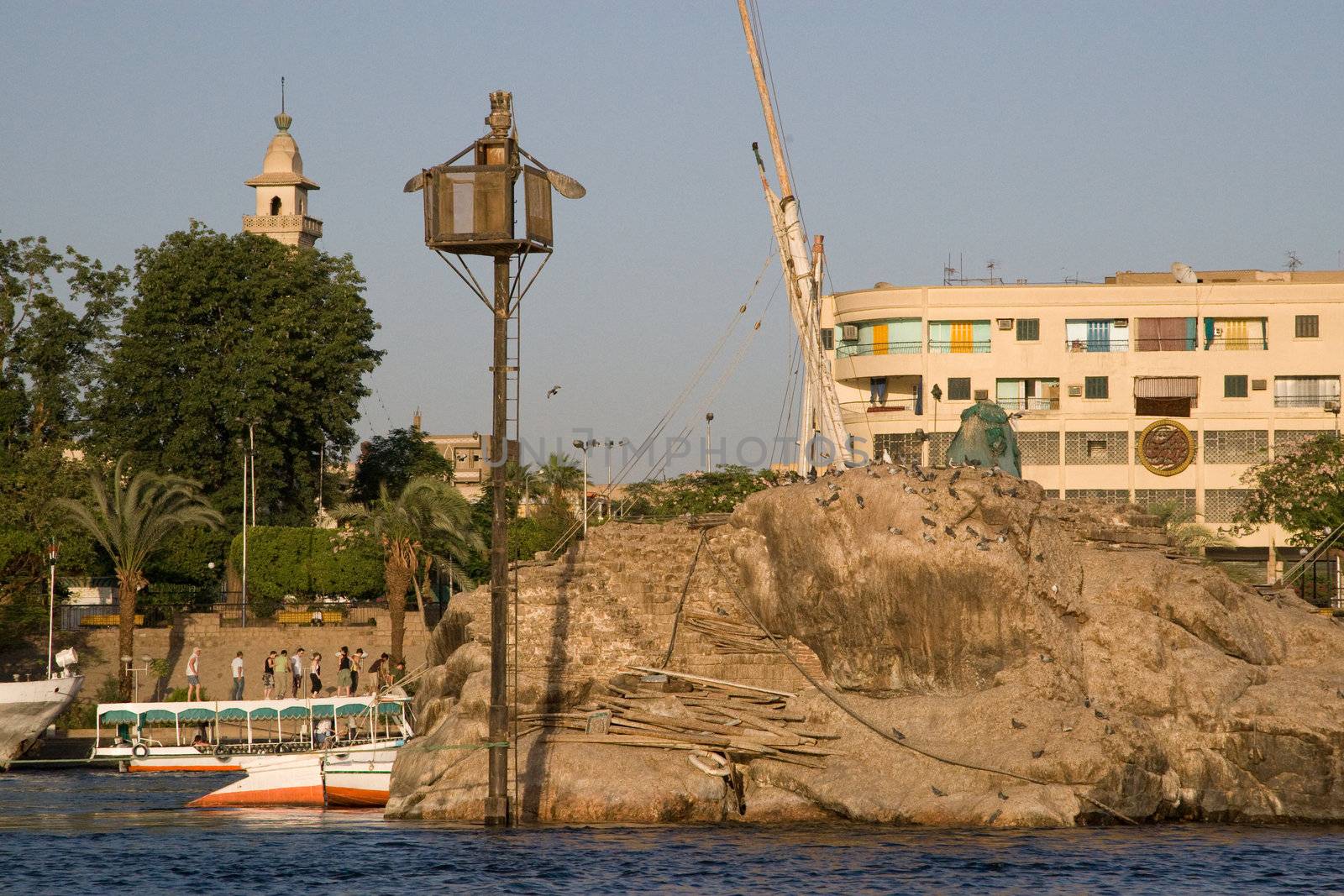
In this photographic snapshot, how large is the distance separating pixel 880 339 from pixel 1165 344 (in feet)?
32.6

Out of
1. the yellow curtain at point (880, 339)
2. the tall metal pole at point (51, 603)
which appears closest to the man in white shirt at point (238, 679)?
the tall metal pole at point (51, 603)

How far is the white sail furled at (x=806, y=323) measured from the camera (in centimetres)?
4862

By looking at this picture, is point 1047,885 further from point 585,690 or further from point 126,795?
point 126,795

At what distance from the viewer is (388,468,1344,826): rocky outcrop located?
2728cm

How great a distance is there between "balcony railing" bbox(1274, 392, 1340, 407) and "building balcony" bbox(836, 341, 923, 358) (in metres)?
12.7

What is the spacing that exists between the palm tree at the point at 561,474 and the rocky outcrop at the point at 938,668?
56.4 meters

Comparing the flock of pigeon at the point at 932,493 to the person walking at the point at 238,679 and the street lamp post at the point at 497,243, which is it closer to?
the street lamp post at the point at 497,243

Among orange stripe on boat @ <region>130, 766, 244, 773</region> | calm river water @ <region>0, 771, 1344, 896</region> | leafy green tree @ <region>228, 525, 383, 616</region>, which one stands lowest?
orange stripe on boat @ <region>130, 766, 244, 773</region>

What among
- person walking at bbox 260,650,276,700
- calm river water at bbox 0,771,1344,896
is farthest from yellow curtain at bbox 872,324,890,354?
calm river water at bbox 0,771,1344,896

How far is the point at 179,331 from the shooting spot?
61.6 m

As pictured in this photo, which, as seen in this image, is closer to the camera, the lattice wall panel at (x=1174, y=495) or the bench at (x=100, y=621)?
the bench at (x=100, y=621)

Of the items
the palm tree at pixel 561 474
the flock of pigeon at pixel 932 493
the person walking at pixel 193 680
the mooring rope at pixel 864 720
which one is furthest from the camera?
the palm tree at pixel 561 474

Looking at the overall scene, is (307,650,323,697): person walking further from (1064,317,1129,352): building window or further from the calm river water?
(1064,317,1129,352): building window

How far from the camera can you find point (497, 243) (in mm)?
25938
